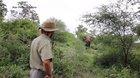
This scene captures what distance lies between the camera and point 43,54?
5.63 meters

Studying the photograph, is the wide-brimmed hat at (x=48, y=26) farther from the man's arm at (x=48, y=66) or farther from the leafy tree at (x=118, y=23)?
the leafy tree at (x=118, y=23)

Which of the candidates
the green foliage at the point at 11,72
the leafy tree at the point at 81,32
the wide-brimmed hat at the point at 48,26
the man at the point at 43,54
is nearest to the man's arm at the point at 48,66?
the man at the point at 43,54

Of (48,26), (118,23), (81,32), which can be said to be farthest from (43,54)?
(81,32)

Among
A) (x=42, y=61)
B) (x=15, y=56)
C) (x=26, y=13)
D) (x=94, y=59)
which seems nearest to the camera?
(x=42, y=61)

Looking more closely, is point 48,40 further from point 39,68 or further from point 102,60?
point 102,60

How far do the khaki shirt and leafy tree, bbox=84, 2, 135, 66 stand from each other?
36.1 feet

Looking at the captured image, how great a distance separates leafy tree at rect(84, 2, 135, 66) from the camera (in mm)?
16562

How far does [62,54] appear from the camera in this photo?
45.6 ft

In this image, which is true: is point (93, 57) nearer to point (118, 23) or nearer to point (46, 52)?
point (118, 23)

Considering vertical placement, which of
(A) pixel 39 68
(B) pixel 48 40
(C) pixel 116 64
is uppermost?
(B) pixel 48 40

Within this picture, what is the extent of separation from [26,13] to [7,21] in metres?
6.44

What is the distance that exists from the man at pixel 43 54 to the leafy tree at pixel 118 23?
10.9 m

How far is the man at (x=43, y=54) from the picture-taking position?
561 centimetres

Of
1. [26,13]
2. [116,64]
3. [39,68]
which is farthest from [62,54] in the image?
[26,13]
